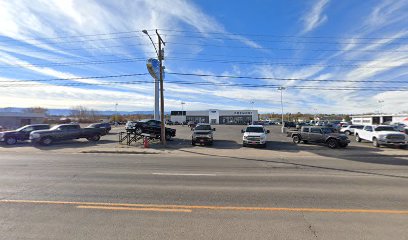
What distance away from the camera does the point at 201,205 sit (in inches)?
233

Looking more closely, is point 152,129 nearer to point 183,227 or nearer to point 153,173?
point 153,173

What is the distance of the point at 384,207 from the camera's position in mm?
5793

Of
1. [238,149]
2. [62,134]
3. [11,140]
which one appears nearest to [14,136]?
[11,140]

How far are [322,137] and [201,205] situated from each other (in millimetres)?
18021

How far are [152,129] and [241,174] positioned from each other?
691 inches

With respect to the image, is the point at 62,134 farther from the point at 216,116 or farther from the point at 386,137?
the point at 216,116

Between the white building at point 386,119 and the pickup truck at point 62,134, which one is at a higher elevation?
the white building at point 386,119

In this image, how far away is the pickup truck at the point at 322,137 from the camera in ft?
64.8

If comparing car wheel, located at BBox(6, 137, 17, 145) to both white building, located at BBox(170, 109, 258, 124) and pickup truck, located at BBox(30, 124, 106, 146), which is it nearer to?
pickup truck, located at BBox(30, 124, 106, 146)

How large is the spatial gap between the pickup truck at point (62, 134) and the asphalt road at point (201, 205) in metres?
13.5

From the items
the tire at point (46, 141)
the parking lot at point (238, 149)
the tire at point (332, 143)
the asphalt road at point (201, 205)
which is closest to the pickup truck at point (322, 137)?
the tire at point (332, 143)

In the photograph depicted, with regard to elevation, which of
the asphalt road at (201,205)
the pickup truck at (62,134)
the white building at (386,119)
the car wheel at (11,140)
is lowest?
the asphalt road at (201,205)

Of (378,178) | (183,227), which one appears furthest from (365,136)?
(183,227)

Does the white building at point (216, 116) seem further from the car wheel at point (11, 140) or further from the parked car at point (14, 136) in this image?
the car wheel at point (11, 140)
